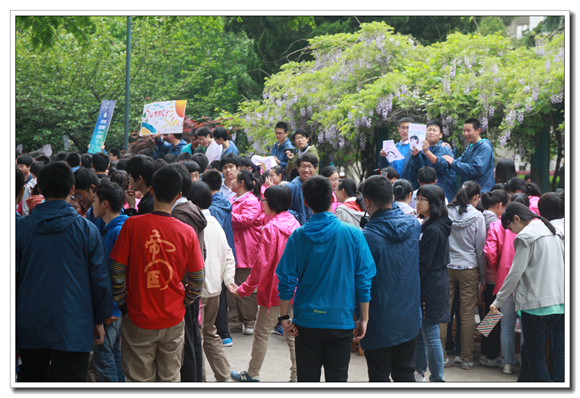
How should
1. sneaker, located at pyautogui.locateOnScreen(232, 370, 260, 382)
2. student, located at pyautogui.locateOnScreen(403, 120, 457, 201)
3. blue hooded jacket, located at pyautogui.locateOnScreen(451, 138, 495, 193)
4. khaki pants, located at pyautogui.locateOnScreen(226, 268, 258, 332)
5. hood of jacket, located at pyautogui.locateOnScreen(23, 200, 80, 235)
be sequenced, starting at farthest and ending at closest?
student, located at pyautogui.locateOnScreen(403, 120, 457, 201) → blue hooded jacket, located at pyautogui.locateOnScreen(451, 138, 495, 193) → khaki pants, located at pyautogui.locateOnScreen(226, 268, 258, 332) → sneaker, located at pyautogui.locateOnScreen(232, 370, 260, 382) → hood of jacket, located at pyautogui.locateOnScreen(23, 200, 80, 235)

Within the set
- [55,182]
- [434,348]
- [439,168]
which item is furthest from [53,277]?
[439,168]

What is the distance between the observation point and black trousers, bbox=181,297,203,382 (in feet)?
12.9

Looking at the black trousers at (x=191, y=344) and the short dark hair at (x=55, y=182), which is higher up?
the short dark hair at (x=55, y=182)

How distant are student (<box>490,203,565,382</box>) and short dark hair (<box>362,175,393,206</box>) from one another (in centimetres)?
117

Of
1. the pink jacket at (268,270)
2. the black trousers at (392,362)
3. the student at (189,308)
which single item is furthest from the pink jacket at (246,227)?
the black trousers at (392,362)

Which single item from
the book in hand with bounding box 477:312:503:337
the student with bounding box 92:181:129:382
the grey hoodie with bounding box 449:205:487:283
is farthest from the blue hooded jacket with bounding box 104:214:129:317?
the grey hoodie with bounding box 449:205:487:283

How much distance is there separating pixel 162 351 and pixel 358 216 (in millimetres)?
2576

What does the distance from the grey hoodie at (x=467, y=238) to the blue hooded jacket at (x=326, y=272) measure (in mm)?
2000

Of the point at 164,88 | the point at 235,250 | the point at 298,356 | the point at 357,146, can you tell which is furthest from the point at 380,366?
the point at 164,88

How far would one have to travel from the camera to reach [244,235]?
6316 mm

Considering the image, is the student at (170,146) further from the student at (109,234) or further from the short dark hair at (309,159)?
the student at (109,234)

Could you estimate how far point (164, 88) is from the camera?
21281 mm

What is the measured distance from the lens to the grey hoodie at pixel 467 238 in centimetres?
516

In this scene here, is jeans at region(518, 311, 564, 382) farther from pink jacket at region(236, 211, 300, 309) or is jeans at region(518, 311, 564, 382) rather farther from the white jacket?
the white jacket
